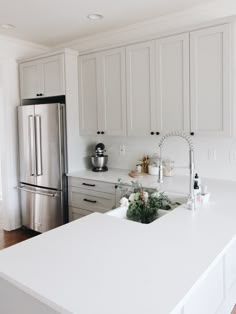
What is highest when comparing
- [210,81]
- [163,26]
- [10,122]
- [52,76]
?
[163,26]

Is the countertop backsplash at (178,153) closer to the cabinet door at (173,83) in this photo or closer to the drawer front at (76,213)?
the cabinet door at (173,83)

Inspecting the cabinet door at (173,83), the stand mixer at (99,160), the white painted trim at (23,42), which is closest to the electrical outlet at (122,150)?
the stand mixer at (99,160)

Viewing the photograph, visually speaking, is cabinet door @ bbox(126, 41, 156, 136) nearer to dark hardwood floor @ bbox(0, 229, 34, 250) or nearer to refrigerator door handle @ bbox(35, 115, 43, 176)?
refrigerator door handle @ bbox(35, 115, 43, 176)

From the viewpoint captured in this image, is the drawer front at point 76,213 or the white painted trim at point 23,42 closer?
the drawer front at point 76,213

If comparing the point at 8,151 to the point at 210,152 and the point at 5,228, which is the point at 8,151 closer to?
the point at 5,228

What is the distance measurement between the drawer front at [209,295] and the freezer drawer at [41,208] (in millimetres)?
2341

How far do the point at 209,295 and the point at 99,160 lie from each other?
2.43m

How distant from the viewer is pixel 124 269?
118 centimetres

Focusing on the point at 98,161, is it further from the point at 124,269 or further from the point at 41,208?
the point at 124,269

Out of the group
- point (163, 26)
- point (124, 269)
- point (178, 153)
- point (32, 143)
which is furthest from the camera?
point (32, 143)

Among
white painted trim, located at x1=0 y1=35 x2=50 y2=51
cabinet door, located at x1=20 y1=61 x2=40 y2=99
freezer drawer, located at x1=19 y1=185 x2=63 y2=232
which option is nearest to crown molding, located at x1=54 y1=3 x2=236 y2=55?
white painted trim, located at x1=0 y1=35 x2=50 y2=51

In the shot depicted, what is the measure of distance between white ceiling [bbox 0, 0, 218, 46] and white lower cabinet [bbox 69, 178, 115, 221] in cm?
182

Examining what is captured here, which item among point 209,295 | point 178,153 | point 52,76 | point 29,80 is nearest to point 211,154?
point 178,153

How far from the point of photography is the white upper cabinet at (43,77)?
354cm
